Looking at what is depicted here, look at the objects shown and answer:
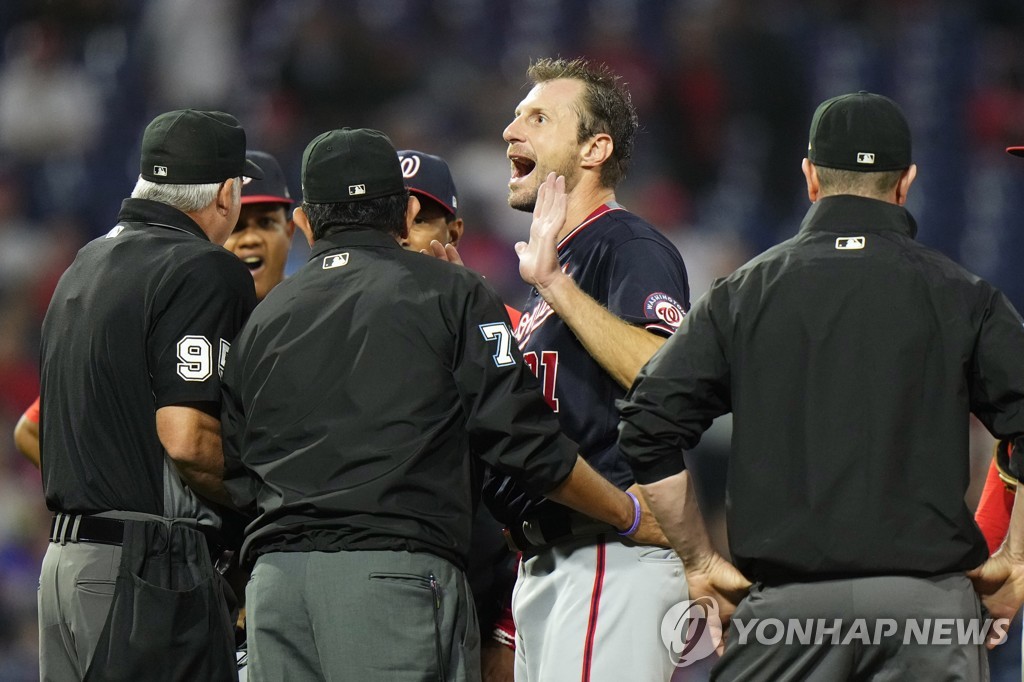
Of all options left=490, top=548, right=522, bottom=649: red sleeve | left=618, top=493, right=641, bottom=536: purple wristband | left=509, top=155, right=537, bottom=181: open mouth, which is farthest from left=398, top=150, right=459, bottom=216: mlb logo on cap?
left=618, top=493, right=641, bottom=536: purple wristband

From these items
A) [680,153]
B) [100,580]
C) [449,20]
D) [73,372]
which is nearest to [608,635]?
[100,580]

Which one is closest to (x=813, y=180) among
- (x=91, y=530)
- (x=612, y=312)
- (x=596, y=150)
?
(x=612, y=312)

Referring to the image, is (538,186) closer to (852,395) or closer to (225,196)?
(225,196)

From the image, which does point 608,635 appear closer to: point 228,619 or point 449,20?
point 228,619

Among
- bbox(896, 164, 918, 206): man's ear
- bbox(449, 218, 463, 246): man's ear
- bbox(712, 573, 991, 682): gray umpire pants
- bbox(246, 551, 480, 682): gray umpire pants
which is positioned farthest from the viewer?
bbox(449, 218, 463, 246): man's ear

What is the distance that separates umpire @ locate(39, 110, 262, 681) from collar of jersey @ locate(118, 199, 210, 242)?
8 centimetres

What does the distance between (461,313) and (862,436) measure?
0.94m

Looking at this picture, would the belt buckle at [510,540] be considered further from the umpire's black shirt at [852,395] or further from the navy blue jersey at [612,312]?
the umpire's black shirt at [852,395]

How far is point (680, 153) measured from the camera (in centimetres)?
863

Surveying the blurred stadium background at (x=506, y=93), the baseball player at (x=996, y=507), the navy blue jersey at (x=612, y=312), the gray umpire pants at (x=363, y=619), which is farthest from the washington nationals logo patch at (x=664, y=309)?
the blurred stadium background at (x=506, y=93)

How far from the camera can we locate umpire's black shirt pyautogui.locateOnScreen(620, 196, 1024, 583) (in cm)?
277

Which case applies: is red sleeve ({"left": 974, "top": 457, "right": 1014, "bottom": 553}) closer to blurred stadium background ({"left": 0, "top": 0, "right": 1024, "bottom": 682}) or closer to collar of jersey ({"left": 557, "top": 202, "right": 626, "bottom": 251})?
collar of jersey ({"left": 557, "top": 202, "right": 626, "bottom": 251})

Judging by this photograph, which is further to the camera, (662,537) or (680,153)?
(680,153)

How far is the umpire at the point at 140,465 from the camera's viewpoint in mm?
3273
